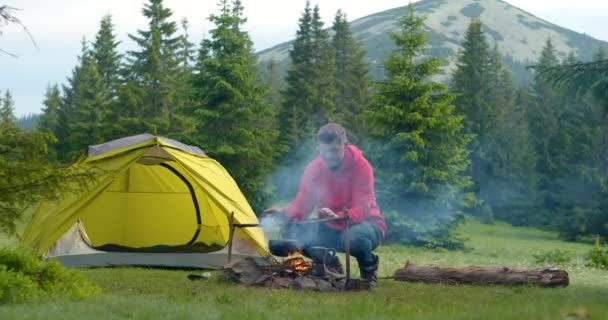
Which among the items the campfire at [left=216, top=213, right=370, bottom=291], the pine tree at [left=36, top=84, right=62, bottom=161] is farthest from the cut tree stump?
the pine tree at [left=36, top=84, right=62, bottom=161]

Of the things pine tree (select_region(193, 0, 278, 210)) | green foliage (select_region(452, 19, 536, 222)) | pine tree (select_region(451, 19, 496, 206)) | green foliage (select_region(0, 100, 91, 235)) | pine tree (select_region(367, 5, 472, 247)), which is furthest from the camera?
pine tree (select_region(451, 19, 496, 206))

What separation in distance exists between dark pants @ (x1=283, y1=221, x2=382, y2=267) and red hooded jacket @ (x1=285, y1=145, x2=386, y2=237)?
3.3 inches

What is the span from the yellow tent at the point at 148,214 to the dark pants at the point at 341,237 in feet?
4.28

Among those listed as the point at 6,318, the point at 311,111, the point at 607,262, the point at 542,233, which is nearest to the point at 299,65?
the point at 311,111

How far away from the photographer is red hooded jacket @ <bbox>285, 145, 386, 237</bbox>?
23.3ft

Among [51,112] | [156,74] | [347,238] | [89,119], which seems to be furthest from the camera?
[51,112]

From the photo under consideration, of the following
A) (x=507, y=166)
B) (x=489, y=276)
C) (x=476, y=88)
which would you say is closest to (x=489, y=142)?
(x=507, y=166)

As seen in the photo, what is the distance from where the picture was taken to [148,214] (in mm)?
11211

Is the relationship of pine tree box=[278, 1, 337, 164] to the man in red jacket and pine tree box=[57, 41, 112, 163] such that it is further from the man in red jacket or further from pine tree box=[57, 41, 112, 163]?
the man in red jacket

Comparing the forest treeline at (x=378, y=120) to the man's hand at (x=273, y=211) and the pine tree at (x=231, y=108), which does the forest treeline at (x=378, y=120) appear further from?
the man's hand at (x=273, y=211)

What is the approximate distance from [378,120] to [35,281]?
57.7 feet

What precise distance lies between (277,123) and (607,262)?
105 feet

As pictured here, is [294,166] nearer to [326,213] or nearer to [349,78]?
[349,78]

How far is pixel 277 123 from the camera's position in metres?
43.6
